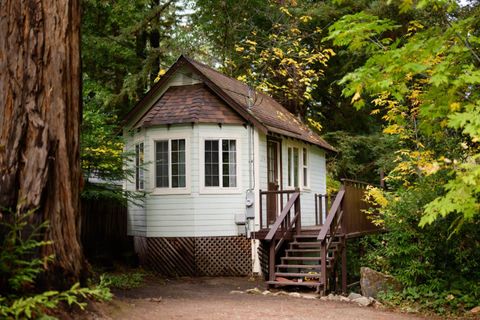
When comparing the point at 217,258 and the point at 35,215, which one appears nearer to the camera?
the point at 35,215

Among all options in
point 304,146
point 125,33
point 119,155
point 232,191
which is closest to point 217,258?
point 232,191

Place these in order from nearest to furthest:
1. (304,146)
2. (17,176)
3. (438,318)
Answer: (17,176), (438,318), (304,146)

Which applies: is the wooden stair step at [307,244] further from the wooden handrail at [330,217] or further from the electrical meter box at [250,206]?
the electrical meter box at [250,206]

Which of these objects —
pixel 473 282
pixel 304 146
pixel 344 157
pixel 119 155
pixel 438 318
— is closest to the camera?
pixel 438 318

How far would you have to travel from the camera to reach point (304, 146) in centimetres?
1872

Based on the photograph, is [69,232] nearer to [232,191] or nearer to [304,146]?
[232,191]

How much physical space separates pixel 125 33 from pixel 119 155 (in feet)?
26.0

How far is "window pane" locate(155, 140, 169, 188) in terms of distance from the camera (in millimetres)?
15258

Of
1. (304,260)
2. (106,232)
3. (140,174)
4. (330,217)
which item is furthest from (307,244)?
(106,232)

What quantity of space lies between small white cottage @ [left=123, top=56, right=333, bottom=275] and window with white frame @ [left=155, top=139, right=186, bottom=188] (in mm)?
28

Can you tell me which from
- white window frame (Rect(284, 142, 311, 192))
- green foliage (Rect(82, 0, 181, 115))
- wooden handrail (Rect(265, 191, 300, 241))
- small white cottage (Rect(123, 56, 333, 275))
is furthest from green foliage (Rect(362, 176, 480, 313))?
green foliage (Rect(82, 0, 181, 115))

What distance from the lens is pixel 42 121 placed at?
648cm

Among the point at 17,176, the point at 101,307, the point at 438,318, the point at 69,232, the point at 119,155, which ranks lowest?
the point at 438,318

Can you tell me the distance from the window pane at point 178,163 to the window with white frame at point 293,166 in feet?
12.7
